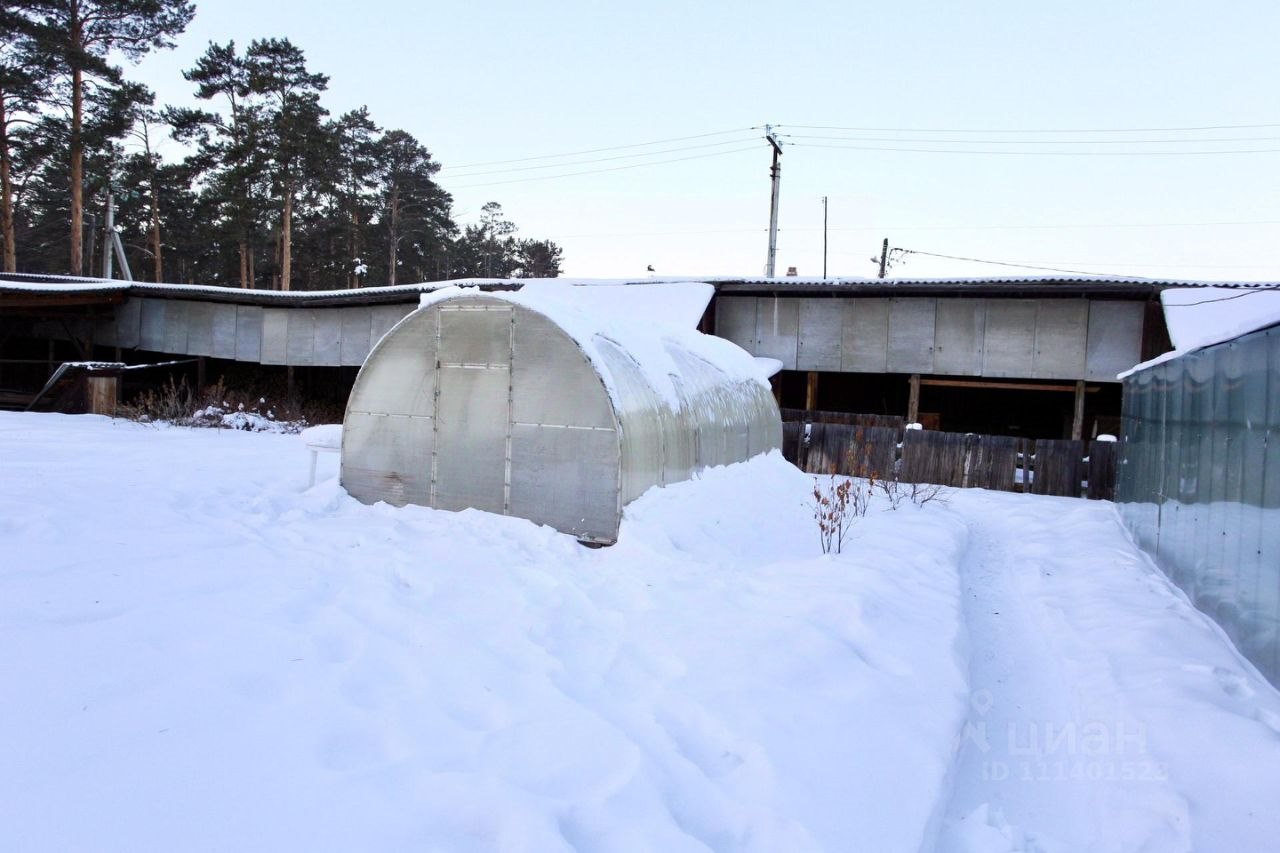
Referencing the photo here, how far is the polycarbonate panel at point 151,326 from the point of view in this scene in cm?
2003

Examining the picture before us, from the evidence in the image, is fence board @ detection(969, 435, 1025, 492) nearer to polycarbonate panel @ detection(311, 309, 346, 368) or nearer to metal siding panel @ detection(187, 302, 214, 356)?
polycarbonate panel @ detection(311, 309, 346, 368)

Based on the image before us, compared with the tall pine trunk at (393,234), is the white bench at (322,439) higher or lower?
lower

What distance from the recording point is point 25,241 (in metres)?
33.9

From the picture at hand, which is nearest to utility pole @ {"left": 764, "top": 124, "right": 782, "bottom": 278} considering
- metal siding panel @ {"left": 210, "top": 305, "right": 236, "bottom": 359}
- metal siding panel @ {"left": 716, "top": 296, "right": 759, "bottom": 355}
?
metal siding panel @ {"left": 716, "top": 296, "right": 759, "bottom": 355}

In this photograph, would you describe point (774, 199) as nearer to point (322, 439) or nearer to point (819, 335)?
point (819, 335)

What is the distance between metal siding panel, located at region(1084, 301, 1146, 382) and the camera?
48.7 feet

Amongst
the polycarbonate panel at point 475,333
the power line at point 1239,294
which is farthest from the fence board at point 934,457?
the polycarbonate panel at point 475,333

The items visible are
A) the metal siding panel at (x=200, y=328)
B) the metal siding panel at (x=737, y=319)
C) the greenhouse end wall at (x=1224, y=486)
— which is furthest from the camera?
the metal siding panel at (x=200, y=328)

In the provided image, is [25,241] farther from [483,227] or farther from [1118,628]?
[1118,628]

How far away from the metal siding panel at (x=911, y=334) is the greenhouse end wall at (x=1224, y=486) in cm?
769

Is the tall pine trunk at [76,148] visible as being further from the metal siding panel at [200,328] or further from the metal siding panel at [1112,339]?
the metal siding panel at [1112,339]

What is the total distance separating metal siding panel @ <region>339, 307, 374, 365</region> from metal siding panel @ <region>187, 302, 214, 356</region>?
161 inches

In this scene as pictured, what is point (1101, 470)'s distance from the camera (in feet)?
43.7

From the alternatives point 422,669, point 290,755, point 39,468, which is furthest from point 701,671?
point 39,468
